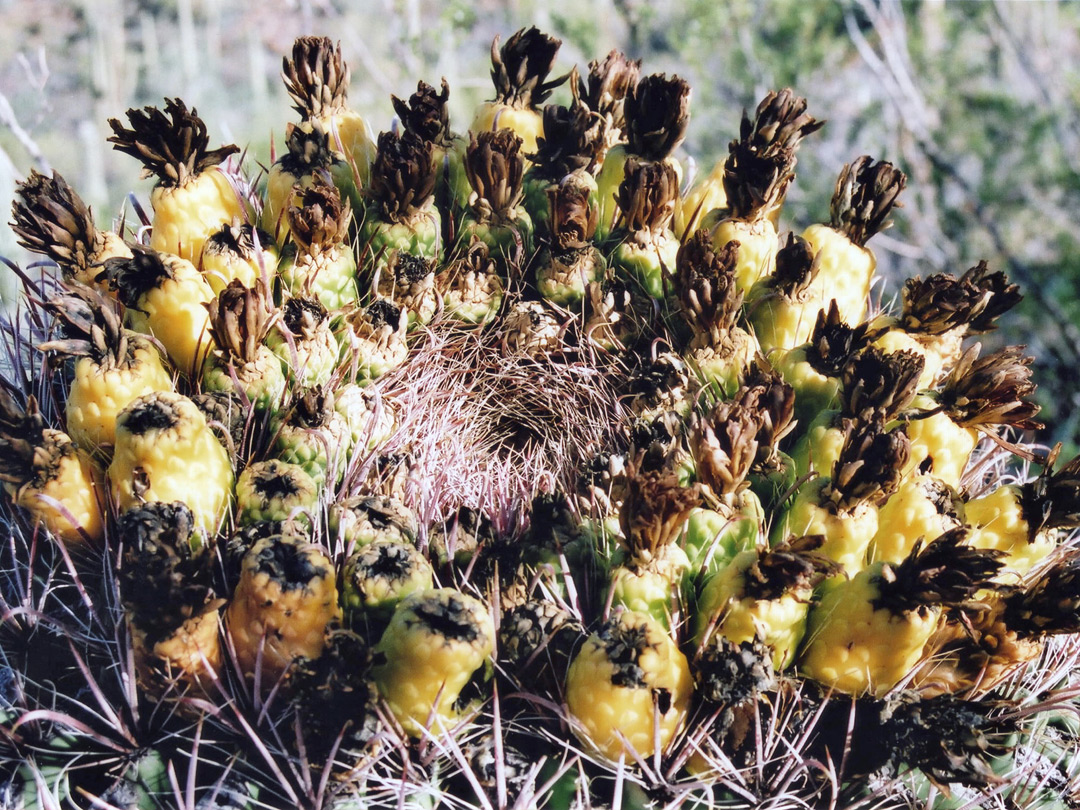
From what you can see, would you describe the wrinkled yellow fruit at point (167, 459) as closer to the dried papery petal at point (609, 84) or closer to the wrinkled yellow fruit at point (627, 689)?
the wrinkled yellow fruit at point (627, 689)

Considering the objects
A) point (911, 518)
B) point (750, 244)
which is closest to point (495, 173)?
point (750, 244)

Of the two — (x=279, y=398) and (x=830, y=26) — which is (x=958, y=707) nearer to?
(x=279, y=398)

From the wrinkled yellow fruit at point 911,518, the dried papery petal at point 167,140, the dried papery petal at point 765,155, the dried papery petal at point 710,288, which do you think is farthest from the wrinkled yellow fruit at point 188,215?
the wrinkled yellow fruit at point 911,518

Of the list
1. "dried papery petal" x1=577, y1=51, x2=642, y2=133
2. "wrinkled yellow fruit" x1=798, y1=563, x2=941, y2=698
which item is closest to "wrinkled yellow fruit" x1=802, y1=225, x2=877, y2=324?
"dried papery petal" x1=577, y1=51, x2=642, y2=133

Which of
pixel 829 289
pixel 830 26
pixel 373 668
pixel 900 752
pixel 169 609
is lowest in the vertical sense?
pixel 900 752

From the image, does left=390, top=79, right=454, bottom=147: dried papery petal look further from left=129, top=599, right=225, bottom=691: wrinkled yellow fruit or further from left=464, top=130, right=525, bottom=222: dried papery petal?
left=129, top=599, right=225, bottom=691: wrinkled yellow fruit

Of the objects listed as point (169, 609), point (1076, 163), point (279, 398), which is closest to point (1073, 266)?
point (1076, 163)
